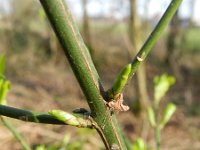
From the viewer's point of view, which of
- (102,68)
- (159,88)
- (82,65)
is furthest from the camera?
(102,68)

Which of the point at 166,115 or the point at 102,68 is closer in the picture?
the point at 166,115

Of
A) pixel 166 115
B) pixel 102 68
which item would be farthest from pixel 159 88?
pixel 102 68

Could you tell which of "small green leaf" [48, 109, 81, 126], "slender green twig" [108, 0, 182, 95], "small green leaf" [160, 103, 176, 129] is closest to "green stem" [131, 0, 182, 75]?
"slender green twig" [108, 0, 182, 95]

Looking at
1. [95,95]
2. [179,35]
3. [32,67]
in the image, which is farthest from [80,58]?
[179,35]

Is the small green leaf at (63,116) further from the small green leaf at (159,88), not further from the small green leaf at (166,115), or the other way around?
the small green leaf at (159,88)

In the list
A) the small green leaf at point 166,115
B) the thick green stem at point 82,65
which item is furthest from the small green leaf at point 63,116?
the small green leaf at point 166,115

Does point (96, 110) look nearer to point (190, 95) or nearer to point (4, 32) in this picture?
point (190, 95)

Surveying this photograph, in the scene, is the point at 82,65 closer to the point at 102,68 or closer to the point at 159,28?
the point at 159,28
